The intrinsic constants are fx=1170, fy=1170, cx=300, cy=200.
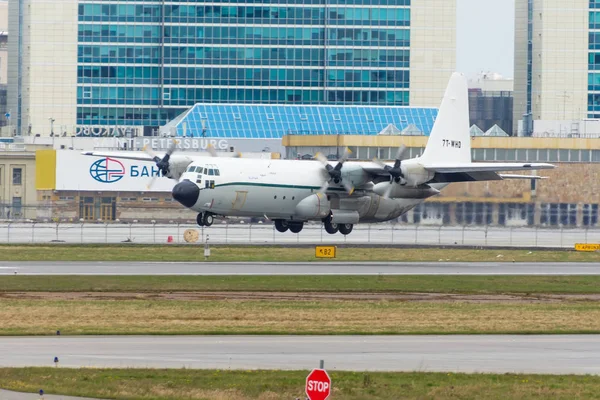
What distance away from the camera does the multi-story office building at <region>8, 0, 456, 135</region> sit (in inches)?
6196

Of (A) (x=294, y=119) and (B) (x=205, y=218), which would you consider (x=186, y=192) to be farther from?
(A) (x=294, y=119)

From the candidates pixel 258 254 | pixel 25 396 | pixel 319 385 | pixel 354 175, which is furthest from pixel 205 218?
pixel 319 385

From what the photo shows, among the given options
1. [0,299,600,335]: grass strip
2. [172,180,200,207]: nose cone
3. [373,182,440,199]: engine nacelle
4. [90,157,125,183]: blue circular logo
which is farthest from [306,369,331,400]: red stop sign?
[90,157,125,183]: blue circular logo

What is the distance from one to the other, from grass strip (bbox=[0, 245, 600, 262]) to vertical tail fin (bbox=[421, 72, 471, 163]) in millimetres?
7461

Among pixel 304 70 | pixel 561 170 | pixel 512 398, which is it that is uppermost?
pixel 304 70

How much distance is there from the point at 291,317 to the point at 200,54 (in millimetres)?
111386

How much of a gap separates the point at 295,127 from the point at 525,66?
122 feet

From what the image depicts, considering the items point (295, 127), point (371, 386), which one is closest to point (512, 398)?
point (371, 386)

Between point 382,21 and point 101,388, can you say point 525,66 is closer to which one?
point 382,21

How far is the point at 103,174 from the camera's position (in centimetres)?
12769

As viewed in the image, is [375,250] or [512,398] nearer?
[512,398]

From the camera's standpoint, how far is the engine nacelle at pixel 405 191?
7894 centimetres

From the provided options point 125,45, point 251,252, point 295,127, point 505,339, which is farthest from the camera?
point 125,45

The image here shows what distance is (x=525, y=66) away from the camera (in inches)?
6348
